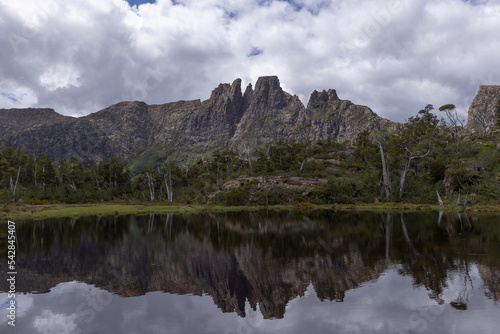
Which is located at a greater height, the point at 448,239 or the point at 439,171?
the point at 439,171

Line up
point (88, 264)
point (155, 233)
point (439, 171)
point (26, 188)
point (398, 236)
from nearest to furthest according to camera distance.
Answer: point (88, 264) < point (398, 236) < point (155, 233) < point (439, 171) < point (26, 188)

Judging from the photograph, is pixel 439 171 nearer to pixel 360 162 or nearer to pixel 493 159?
pixel 493 159

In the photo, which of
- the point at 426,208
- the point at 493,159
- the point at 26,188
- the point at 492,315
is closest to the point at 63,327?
the point at 492,315

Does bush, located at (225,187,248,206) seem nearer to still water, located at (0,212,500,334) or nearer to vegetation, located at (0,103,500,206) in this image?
vegetation, located at (0,103,500,206)

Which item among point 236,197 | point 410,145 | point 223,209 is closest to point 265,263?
point 223,209

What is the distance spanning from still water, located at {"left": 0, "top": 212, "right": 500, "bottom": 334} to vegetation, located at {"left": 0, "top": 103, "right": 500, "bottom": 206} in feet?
131

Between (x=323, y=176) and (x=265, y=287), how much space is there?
2587 inches

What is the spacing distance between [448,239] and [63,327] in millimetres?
23840

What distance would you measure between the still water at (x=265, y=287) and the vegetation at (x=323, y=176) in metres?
39.9

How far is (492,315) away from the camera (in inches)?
374

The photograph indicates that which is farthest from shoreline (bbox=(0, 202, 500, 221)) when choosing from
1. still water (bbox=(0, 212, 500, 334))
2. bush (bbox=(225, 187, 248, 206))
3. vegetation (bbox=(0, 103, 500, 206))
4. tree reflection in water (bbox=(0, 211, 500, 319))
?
still water (bbox=(0, 212, 500, 334))

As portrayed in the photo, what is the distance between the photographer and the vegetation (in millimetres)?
57953

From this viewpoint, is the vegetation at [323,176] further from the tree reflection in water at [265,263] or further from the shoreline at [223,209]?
the tree reflection in water at [265,263]

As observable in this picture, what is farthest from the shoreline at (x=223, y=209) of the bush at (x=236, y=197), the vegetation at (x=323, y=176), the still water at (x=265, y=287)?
the still water at (x=265, y=287)
